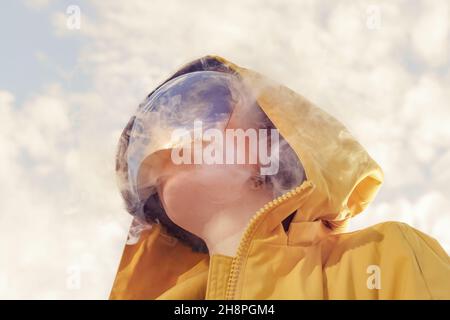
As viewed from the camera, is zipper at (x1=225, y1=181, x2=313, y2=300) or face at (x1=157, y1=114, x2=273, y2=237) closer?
zipper at (x1=225, y1=181, x2=313, y2=300)

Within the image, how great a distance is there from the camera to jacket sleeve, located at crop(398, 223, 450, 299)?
1.68 metres

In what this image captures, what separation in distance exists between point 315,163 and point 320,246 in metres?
0.29

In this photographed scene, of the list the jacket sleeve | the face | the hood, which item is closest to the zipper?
the hood

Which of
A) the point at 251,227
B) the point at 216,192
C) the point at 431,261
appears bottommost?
the point at 431,261

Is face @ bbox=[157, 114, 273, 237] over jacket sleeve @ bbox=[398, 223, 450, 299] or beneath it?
over

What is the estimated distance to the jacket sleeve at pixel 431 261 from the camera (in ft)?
5.52

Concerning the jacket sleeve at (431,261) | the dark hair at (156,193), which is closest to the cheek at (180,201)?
the dark hair at (156,193)

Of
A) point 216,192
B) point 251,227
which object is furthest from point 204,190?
point 251,227

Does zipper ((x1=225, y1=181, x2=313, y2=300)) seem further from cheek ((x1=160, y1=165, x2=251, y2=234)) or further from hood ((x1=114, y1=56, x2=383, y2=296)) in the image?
cheek ((x1=160, y1=165, x2=251, y2=234))

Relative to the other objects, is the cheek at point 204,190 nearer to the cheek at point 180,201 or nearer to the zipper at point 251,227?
the cheek at point 180,201

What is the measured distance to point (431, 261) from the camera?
1797 mm

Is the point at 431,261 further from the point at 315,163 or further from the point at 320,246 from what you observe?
the point at 315,163

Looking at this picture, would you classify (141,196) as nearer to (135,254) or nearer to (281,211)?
(135,254)
